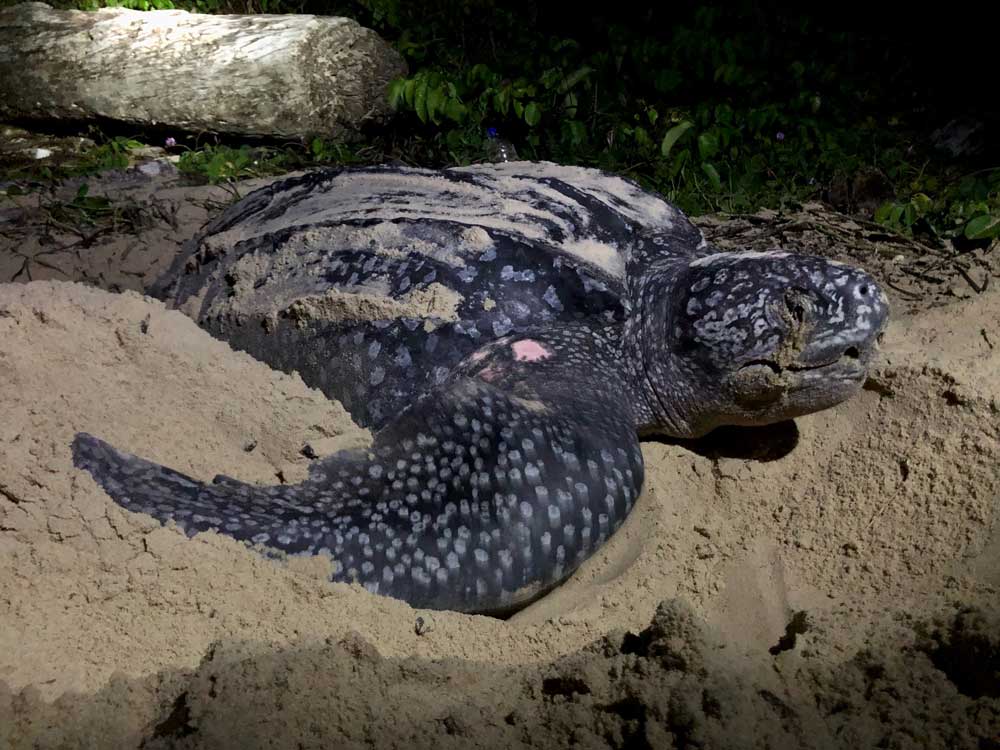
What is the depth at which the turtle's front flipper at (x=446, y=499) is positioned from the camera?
1.40 m

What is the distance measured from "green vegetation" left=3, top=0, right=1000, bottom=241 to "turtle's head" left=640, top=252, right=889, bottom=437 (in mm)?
1460

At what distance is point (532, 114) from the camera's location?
13.1 ft

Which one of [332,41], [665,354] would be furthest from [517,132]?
[665,354]

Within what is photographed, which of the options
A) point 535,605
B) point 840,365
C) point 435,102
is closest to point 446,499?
point 535,605

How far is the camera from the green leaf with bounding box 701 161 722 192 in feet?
11.5

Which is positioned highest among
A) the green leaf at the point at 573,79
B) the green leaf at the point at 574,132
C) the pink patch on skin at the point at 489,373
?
the pink patch on skin at the point at 489,373

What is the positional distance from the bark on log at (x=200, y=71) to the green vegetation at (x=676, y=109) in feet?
0.49

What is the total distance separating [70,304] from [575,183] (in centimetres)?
144

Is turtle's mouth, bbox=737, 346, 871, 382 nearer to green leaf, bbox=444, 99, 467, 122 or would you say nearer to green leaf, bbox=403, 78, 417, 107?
green leaf, bbox=444, 99, 467, 122

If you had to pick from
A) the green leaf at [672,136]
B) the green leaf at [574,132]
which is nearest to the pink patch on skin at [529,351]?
the green leaf at [672,136]

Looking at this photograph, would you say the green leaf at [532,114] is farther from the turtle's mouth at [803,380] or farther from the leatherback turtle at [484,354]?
Answer: the turtle's mouth at [803,380]

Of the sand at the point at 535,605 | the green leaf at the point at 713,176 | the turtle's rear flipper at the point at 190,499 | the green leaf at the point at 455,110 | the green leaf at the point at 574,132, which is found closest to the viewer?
the sand at the point at 535,605

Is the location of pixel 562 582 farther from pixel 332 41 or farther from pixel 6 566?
pixel 332 41

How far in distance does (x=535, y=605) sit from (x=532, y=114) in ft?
9.88
